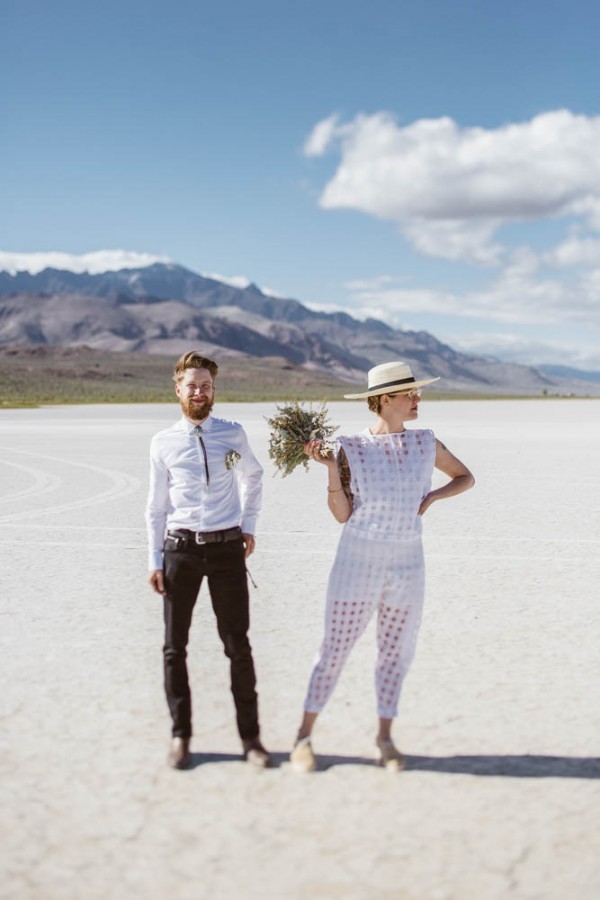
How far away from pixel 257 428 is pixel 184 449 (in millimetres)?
28693

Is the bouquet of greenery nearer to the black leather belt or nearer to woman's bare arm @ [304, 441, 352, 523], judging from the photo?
woman's bare arm @ [304, 441, 352, 523]

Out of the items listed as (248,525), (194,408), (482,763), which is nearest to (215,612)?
(248,525)

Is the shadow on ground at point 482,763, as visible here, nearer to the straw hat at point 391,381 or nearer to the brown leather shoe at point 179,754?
the brown leather shoe at point 179,754

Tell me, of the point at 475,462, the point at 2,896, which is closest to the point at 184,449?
the point at 2,896

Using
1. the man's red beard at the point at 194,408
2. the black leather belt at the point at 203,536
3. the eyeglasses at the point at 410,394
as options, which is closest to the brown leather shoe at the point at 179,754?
the black leather belt at the point at 203,536

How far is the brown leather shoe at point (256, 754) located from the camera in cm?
424

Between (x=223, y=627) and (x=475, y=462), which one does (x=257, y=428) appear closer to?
(x=475, y=462)

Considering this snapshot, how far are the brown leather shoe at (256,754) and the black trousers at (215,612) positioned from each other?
3 centimetres

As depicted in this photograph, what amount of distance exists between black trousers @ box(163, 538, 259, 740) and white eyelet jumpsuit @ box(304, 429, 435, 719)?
33 cm

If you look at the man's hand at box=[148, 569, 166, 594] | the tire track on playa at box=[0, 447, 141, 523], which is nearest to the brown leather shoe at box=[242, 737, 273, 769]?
the man's hand at box=[148, 569, 166, 594]

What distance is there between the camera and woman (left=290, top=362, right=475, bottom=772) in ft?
13.9

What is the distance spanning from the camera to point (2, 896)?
3248 mm

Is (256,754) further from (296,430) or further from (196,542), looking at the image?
(296,430)

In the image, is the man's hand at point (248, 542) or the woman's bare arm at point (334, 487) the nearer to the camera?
the woman's bare arm at point (334, 487)
